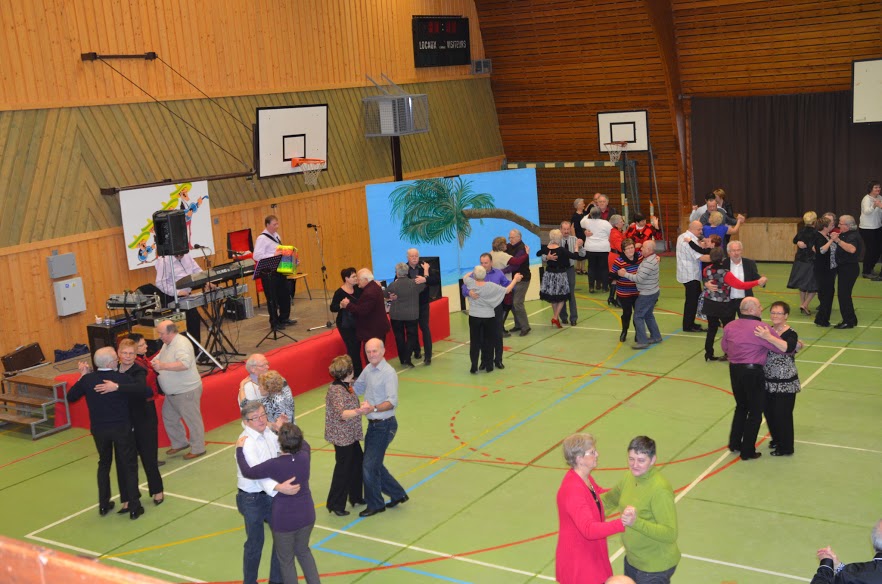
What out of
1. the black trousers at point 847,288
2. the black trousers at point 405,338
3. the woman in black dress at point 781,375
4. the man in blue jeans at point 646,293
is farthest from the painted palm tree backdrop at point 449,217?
the woman in black dress at point 781,375

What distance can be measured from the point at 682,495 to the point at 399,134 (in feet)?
37.2

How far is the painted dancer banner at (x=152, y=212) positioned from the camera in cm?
1359

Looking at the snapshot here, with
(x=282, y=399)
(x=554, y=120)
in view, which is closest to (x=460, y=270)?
(x=554, y=120)

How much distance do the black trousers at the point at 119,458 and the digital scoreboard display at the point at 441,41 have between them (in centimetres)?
1293

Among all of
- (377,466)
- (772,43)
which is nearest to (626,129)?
(772,43)

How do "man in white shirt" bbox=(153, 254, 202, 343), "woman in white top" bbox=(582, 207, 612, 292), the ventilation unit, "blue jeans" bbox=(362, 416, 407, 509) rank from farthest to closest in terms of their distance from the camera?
the ventilation unit
"woman in white top" bbox=(582, 207, 612, 292)
"man in white shirt" bbox=(153, 254, 202, 343)
"blue jeans" bbox=(362, 416, 407, 509)

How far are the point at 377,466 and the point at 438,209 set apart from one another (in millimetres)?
8774

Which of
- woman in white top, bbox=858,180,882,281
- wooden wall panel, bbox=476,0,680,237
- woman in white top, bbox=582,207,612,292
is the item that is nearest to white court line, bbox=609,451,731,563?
woman in white top, bbox=582,207,612,292

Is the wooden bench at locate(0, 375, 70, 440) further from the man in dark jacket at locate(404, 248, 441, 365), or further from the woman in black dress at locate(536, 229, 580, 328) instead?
the woman in black dress at locate(536, 229, 580, 328)

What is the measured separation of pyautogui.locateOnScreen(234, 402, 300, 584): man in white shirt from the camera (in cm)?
630

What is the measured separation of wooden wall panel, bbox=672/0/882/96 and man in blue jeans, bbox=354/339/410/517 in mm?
13334

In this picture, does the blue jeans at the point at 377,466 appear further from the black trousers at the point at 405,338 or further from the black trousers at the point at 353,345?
the black trousers at the point at 405,338

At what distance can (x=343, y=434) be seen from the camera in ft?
25.9

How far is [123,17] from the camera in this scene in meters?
13.7
